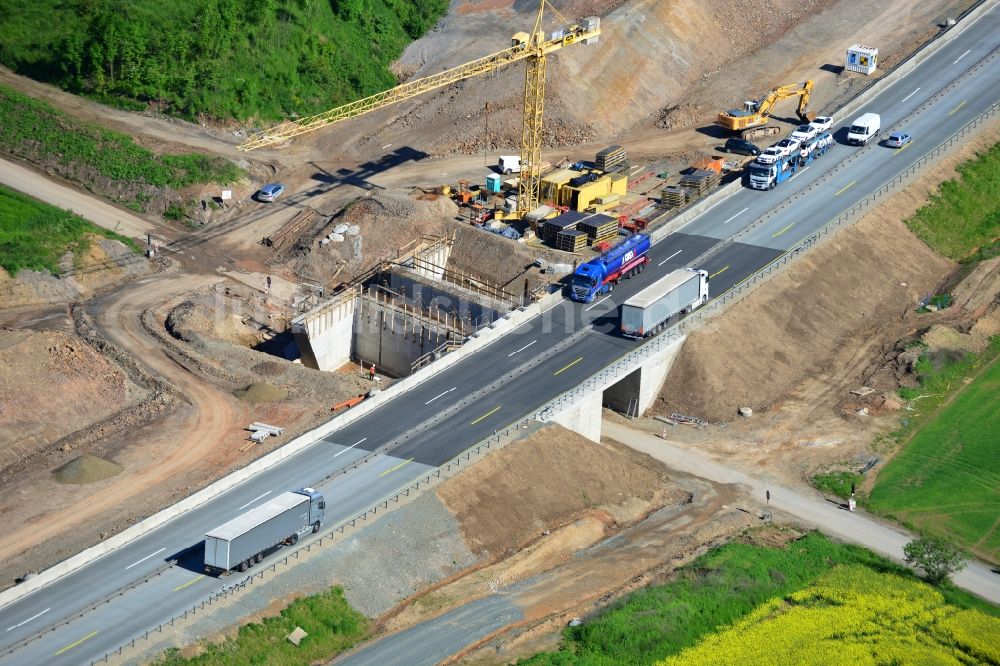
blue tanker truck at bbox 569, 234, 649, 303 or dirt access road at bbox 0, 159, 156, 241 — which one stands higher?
blue tanker truck at bbox 569, 234, 649, 303

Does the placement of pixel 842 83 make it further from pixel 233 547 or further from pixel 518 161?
pixel 233 547

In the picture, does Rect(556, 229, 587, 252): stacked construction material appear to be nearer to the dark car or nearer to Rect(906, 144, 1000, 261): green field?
the dark car

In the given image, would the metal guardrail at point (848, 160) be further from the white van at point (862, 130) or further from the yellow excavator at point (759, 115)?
the yellow excavator at point (759, 115)

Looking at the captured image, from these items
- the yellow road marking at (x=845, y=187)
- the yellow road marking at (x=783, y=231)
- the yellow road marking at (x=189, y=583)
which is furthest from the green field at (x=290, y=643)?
the yellow road marking at (x=845, y=187)

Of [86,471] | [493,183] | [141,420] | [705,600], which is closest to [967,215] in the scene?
[493,183]

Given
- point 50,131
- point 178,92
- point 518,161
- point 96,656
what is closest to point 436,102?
point 518,161

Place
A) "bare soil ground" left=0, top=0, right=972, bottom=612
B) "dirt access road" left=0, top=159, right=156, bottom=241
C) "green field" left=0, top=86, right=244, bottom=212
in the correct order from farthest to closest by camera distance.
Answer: "green field" left=0, top=86, right=244, bottom=212 < "dirt access road" left=0, top=159, right=156, bottom=241 < "bare soil ground" left=0, top=0, right=972, bottom=612

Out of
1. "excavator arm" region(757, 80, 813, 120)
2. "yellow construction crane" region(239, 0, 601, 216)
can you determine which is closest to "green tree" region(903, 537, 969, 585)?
"yellow construction crane" region(239, 0, 601, 216)
